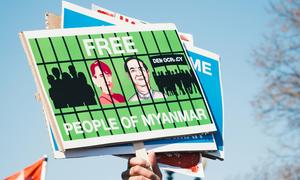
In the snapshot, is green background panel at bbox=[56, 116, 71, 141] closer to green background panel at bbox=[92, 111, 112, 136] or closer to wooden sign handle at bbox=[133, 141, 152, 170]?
green background panel at bbox=[92, 111, 112, 136]

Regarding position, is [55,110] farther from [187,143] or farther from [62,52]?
[187,143]

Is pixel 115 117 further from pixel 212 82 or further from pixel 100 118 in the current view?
pixel 212 82

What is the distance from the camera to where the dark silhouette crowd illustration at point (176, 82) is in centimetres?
296

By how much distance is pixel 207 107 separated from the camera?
3.04 metres

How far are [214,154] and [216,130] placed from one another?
0.16 metres

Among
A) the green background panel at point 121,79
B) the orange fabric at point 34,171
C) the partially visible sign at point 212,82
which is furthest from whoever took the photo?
the orange fabric at point 34,171

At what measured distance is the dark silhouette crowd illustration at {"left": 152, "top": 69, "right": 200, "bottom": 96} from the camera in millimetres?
2960

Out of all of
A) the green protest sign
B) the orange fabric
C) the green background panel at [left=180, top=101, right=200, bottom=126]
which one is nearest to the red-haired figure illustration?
the green protest sign

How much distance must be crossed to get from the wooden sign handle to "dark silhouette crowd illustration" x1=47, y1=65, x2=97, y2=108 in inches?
11.8

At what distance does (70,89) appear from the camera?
2.76 metres

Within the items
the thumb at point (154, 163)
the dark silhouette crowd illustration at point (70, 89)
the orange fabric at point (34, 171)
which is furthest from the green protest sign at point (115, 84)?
the orange fabric at point (34, 171)

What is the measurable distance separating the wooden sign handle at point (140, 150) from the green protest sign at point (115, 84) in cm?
4

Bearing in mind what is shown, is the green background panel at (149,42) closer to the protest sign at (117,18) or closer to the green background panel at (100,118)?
the protest sign at (117,18)

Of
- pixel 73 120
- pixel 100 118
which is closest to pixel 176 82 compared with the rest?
pixel 100 118
